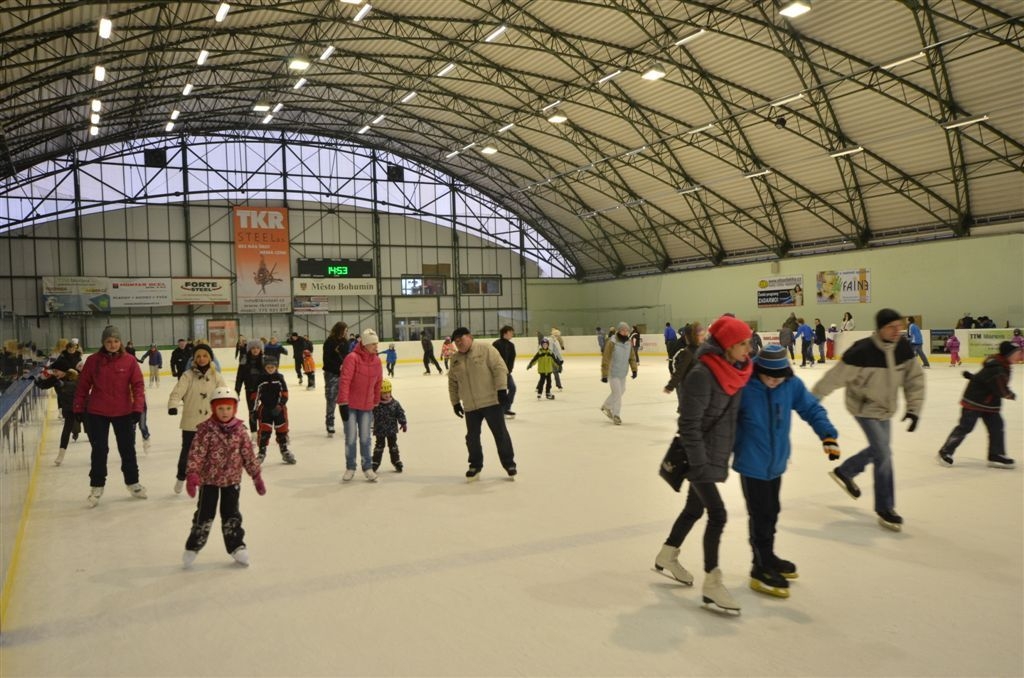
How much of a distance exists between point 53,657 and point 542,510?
11.5 feet

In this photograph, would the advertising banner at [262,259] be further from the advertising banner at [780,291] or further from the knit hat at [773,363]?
the knit hat at [773,363]

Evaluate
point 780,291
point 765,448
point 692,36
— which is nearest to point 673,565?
point 765,448

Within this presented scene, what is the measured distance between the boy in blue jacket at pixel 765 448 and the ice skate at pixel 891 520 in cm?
151

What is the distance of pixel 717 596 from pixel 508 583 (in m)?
1.20

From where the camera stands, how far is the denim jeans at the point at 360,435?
7250 millimetres

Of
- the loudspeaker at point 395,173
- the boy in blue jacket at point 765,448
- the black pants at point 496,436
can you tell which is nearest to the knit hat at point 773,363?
the boy in blue jacket at point 765,448

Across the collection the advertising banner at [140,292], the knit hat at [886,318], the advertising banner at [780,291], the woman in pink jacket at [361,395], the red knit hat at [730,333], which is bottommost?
the woman in pink jacket at [361,395]

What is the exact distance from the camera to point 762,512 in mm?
4008

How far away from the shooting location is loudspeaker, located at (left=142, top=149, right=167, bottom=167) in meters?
34.8

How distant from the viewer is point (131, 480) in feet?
21.8

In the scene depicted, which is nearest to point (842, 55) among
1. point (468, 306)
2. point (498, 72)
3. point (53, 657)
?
point (498, 72)

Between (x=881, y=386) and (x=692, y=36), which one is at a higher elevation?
(x=692, y=36)

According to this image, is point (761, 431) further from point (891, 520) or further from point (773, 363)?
point (891, 520)

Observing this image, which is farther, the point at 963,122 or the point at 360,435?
the point at 963,122
